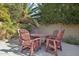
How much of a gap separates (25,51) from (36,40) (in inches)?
7.0

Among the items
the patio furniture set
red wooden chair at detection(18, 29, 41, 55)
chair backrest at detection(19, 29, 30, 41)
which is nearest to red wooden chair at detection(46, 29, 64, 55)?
the patio furniture set

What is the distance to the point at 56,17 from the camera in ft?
6.61

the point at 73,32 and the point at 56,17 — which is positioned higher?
the point at 56,17

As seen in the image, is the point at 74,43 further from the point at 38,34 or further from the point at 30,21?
the point at 30,21

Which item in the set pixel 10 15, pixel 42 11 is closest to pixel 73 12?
pixel 42 11

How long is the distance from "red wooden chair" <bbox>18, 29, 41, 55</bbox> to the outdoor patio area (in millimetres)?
57

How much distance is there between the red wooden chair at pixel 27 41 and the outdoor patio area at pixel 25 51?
0.19ft

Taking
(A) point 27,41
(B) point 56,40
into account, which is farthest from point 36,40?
(B) point 56,40

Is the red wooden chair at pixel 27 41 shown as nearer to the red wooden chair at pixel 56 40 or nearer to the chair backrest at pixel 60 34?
the red wooden chair at pixel 56 40

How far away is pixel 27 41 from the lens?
6.60 feet

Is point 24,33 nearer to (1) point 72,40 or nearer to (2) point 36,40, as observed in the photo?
(2) point 36,40

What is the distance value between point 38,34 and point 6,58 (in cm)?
47

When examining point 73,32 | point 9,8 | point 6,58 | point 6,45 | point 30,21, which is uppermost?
point 9,8

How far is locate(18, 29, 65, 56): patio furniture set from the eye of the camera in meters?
2.00
